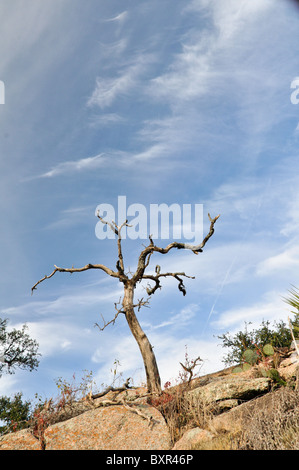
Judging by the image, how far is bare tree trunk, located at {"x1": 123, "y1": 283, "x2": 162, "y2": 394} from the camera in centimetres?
1289

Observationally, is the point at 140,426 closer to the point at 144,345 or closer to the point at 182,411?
the point at 182,411

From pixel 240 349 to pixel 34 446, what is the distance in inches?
592

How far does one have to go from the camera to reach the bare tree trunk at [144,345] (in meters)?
12.9

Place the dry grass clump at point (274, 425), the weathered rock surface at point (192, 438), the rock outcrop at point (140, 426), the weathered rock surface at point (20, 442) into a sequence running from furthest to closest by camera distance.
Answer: the weathered rock surface at point (20, 442), the rock outcrop at point (140, 426), the weathered rock surface at point (192, 438), the dry grass clump at point (274, 425)

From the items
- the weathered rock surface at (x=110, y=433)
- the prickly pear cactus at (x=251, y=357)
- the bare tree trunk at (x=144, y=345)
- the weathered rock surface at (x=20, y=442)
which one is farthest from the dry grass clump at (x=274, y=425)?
the weathered rock surface at (x=20, y=442)

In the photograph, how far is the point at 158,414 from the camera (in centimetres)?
1023

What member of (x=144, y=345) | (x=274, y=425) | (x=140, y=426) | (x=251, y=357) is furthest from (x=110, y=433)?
(x=251, y=357)

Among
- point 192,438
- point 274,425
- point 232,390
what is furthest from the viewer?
point 232,390

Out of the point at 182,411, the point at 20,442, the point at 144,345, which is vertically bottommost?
the point at 20,442

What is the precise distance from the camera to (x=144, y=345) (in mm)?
13336

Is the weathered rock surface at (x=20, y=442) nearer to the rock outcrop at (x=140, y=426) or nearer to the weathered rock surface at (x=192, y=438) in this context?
the rock outcrop at (x=140, y=426)

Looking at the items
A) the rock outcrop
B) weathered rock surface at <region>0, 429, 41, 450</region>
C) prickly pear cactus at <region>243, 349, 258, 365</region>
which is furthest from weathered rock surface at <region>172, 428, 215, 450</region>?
prickly pear cactus at <region>243, 349, 258, 365</region>

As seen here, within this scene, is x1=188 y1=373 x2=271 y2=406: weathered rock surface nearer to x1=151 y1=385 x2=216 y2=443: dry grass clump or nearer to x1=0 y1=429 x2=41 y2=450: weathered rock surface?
x1=151 y1=385 x2=216 y2=443: dry grass clump

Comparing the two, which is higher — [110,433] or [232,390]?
[232,390]
